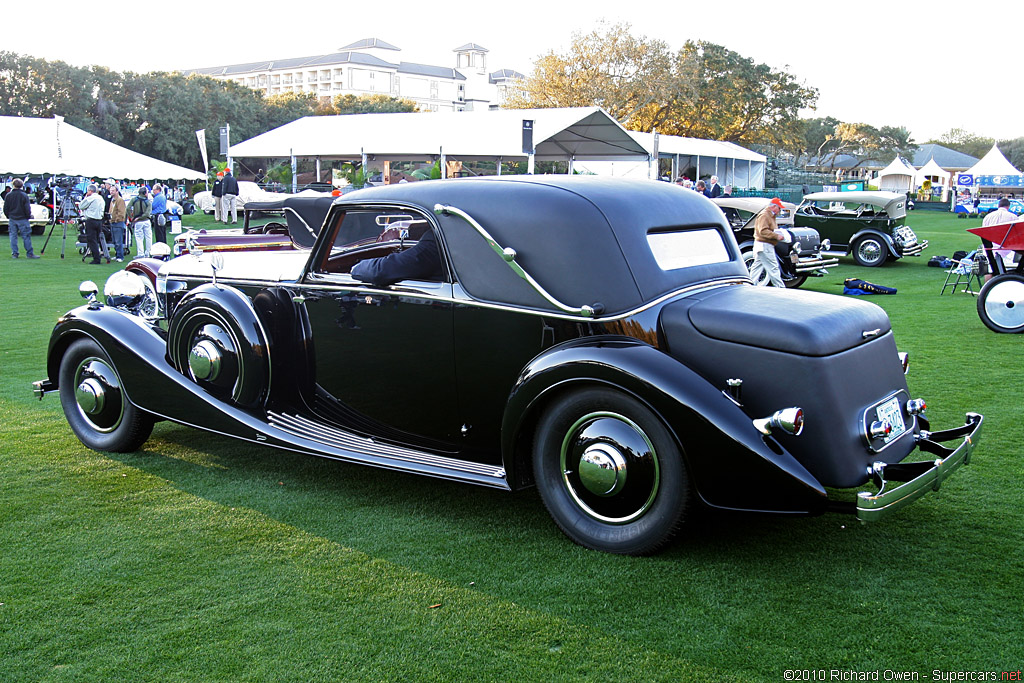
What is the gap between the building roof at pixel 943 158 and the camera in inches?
4024

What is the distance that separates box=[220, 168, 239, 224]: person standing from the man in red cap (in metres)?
18.8

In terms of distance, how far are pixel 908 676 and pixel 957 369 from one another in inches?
221

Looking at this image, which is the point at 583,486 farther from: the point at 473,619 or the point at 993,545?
the point at 993,545

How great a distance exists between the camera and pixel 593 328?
12.4 ft

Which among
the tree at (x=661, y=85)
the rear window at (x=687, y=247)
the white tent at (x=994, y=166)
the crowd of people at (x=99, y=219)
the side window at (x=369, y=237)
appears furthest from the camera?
the white tent at (x=994, y=166)

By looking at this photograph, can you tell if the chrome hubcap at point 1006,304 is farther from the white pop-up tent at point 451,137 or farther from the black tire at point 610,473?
the white pop-up tent at point 451,137

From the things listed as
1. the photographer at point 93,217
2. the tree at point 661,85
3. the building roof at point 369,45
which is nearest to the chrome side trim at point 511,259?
the photographer at point 93,217

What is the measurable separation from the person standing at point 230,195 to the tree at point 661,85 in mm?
29931

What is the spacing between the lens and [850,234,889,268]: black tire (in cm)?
1864

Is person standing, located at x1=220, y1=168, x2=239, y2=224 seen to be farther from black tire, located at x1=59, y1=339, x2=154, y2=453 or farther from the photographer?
black tire, located at x1=59, y1=339, x2=154, y2=453

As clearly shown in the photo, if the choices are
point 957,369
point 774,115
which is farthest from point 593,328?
point 774,115

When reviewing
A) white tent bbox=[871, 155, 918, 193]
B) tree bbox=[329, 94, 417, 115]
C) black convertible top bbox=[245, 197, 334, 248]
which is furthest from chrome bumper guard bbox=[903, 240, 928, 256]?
tree bbox=[329, 94, 417, 115]

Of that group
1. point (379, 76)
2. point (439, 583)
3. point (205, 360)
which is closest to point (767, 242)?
point (205, 360)

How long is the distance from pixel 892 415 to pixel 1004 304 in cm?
707
